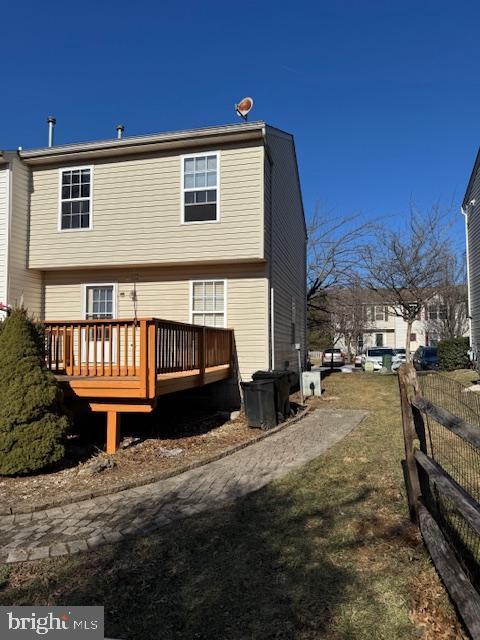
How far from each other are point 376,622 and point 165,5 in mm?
11495

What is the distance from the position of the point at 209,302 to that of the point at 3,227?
17.7ft

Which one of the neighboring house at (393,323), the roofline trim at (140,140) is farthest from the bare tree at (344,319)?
the roofline trim at (140,140)

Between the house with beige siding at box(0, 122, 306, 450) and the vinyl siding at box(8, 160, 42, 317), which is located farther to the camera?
the vinyl siding at box(8, 160, 42, 317)

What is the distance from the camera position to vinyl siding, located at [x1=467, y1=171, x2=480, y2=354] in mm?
17469

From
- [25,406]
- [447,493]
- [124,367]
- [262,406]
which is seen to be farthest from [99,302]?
[447,493]

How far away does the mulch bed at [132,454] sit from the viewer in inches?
201

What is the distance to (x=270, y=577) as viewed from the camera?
124 inches

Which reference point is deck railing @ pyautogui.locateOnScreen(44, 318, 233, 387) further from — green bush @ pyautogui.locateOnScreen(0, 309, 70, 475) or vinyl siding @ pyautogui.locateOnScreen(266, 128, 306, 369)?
vinyl siding @ pyautogui.locateOnScreen(266, 128, 306, 369)

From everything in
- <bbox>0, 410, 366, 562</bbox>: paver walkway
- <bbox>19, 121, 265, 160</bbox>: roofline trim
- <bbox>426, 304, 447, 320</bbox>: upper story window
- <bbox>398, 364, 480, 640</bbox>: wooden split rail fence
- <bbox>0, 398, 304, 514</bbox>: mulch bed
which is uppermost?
<bbox>19, 121, 265, 160</bbox>: roofline trim

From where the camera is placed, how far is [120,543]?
382 cm

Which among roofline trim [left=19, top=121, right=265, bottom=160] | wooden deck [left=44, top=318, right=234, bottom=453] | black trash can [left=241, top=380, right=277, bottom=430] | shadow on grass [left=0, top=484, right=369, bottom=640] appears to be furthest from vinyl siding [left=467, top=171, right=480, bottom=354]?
shadow on grass [left=0, top=484, right=369, bottom=640]

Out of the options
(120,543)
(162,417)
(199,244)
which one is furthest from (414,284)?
(120,543)

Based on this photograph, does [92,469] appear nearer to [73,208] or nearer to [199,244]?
[199,244]

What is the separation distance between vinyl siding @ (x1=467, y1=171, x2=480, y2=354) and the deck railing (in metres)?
13.5
